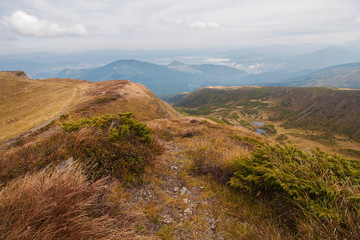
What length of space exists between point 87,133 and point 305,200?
6.51 metres

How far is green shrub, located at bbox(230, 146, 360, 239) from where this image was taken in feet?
9.52

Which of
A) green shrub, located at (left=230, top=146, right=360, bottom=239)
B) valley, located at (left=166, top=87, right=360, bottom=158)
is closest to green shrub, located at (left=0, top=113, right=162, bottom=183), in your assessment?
green shrub, located at (left=230, top=146, right=360, bottom=239)

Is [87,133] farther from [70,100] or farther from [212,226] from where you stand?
[70,100]

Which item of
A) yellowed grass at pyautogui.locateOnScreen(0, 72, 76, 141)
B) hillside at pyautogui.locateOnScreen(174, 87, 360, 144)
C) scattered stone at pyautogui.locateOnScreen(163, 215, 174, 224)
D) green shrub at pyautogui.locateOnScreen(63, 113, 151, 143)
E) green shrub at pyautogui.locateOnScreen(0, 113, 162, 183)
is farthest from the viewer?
hillside at pyautogui.locateOnScreen(174, 87, 360, 144)

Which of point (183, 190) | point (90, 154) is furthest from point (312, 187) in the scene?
point (90, 154)

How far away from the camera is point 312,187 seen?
3.50 m

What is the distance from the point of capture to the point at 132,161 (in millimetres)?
5449

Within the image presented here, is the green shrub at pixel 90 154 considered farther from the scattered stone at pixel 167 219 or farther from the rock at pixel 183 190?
the scattered stone at pixel 167 219

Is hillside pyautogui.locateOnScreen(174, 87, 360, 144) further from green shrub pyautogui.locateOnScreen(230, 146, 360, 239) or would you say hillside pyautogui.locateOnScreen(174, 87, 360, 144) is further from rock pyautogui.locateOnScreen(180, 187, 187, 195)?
rock pyautogui.locateOnScreen(180, 187, 187, 195)

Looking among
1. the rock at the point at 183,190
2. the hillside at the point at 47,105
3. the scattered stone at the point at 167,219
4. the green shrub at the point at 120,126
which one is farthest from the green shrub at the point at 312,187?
the hillside at the point at 47,105

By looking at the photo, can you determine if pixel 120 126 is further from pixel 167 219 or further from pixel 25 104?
pixel 25 104

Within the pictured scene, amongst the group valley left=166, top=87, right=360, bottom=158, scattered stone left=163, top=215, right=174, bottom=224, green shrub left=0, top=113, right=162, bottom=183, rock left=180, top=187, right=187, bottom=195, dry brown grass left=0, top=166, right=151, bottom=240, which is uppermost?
dry brown grass left=0, top=166, right=151, bottom=240

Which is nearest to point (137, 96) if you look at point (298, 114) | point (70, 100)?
point (70, 100)

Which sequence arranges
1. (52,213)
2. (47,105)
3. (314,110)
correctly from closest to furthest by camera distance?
(52,213) < (47,105) < (314,110)
